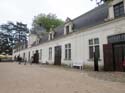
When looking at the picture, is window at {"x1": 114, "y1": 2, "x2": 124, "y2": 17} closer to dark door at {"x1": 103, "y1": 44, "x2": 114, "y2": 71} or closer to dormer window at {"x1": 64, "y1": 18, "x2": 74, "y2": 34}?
dark door at {"x1": 103, "y1": 44, "x2": 114, "y2": 71}

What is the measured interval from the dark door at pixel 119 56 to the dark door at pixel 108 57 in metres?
0.35

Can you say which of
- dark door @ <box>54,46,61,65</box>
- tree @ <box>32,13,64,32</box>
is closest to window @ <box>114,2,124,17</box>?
dark door @ <box>54,46,61,65</box>

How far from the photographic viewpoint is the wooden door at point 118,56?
13845 mm

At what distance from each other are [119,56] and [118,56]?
11 centimetres

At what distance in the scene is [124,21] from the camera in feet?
44.9

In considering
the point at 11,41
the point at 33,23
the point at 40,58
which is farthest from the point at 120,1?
the point at 11,41

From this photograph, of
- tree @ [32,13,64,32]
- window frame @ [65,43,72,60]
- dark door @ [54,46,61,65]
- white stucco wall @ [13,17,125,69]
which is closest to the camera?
white stucco wall @ [13,17,125,69]

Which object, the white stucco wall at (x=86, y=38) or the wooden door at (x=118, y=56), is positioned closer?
the wooden door at (x=118, y=56)

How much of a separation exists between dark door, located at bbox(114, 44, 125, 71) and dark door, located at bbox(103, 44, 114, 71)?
13.7 inches

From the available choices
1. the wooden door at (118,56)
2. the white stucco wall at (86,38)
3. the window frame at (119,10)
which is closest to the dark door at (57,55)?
the white stucco wall at (86,38)

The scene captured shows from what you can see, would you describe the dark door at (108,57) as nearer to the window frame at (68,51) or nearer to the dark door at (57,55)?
the window frame at (68,51)

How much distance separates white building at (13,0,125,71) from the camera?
46.8ft

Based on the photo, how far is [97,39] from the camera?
16719mm

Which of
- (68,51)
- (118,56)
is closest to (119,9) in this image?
(118,56)
